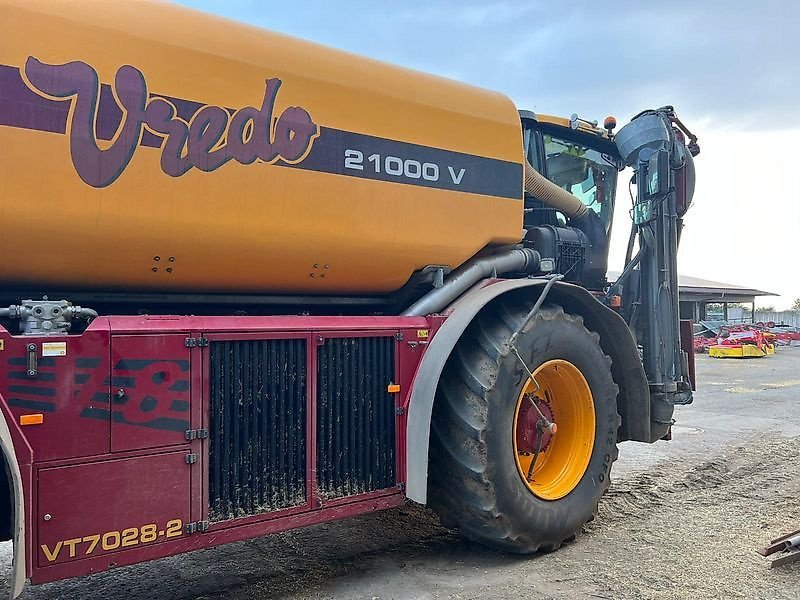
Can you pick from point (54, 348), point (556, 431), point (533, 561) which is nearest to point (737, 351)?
point (556, 431)

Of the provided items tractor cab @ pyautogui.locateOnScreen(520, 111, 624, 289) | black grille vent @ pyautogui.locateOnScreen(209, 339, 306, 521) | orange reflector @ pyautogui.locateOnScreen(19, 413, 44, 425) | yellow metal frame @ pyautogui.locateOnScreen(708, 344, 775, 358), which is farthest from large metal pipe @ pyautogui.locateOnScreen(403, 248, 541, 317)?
yellow metal frame @ pyautogui.locateOnScreen(708, 344, 775, 358)

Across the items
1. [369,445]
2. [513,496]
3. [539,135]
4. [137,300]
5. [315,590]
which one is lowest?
[315,590]

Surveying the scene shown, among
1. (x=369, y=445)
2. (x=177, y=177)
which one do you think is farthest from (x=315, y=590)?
(x=177, y=177)

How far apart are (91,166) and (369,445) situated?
80.5 inches

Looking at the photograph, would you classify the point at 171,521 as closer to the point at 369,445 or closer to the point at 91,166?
the point at 369,445

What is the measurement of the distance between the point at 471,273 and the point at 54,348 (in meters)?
2.53

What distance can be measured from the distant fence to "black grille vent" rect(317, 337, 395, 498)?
4498 cm

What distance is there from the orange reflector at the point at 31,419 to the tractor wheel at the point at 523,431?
2.16m

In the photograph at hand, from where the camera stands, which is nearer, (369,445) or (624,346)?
(369,445)

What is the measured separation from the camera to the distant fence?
43.9 meters

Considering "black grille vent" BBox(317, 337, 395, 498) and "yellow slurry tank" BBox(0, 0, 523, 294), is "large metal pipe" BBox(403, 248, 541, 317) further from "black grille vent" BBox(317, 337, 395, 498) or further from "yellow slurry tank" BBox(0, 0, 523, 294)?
"black grille vent" BBox(317, 337, 395, 498)

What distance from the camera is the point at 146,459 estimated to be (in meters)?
3.17

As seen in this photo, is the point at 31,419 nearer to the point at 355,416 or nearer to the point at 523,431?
the point at 355,416

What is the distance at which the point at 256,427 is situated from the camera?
11.6 feet
